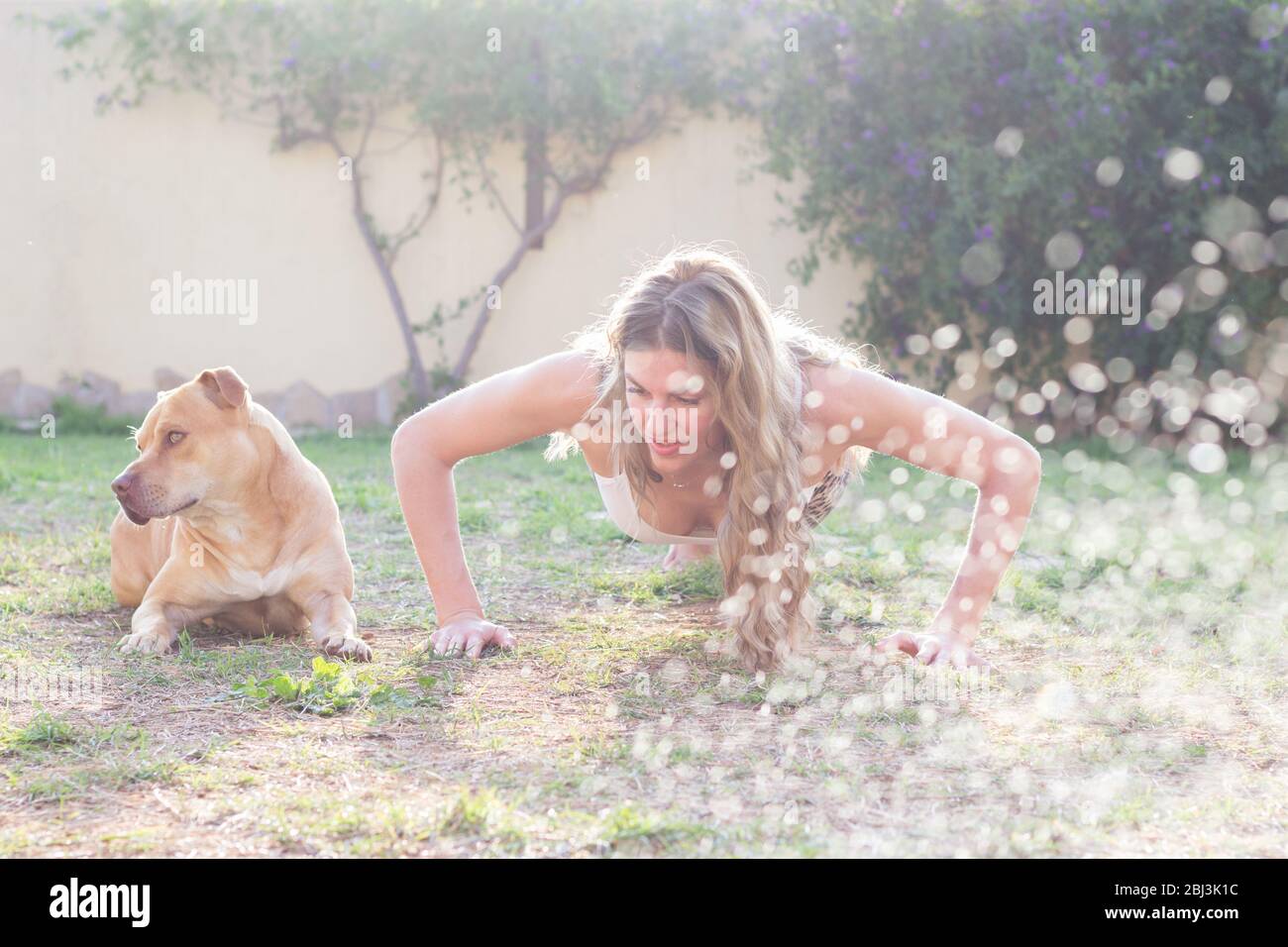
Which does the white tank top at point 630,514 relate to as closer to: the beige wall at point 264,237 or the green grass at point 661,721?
the green grass at point 661,721

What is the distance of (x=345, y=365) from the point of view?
8195 millimetres

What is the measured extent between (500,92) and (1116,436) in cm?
458

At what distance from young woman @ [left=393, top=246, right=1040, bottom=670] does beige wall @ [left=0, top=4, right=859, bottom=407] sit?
17.0 feet

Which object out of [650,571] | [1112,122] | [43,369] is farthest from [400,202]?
[650,571]

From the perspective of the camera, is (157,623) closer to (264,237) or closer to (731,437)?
(731,437)

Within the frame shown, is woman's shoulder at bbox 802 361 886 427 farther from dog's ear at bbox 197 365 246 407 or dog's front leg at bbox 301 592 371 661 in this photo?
dog's ear at bbox 197 365 246 407

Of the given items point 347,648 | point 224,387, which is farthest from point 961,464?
point 224,387

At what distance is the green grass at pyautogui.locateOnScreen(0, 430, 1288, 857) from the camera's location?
183 cm

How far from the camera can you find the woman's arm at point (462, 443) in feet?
9.70

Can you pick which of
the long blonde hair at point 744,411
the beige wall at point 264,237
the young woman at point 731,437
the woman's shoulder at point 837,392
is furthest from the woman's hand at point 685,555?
the beige wall at point 264,237

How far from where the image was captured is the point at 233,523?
3152 millimetres

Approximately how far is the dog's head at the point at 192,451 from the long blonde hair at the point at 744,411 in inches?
37.1

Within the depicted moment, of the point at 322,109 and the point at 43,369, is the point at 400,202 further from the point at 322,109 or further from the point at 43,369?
the point at 43,369

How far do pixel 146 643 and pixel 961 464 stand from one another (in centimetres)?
202
